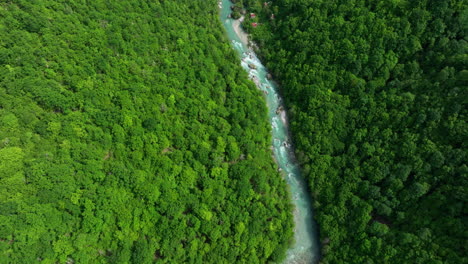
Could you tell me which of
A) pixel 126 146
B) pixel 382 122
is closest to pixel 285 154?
pixel 382 122

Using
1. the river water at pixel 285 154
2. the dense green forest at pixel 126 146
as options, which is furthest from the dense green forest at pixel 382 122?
the dense green forest at pixel 126 146

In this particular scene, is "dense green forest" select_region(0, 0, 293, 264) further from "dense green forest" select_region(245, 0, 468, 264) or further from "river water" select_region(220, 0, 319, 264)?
"dense green forest" select_region(245, 0, 468, 264)

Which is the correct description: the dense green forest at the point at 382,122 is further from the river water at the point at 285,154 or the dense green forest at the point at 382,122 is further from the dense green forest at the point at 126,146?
the dense green forest at the point at 126,146

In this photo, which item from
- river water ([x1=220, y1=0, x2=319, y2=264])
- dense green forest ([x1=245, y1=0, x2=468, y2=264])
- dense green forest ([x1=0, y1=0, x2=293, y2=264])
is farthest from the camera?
river water ([x1=220, y1=0, x2=319, y2=264])

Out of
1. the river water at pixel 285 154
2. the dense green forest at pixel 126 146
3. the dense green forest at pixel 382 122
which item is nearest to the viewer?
the dense green forest at pixel 126 146

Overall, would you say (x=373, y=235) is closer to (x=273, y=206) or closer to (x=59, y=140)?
(x=273, y=206)

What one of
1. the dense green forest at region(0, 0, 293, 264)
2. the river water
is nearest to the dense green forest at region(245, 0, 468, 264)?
the river water

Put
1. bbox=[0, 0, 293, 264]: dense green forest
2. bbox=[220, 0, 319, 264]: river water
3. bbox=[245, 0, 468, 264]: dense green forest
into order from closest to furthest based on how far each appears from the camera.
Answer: bbox=[0, 0, 293, 264]: dense green forest → bbox=[245, 0, 468, 264]: dense green forest → bbox=[220, 0, 319, 264]: river water
